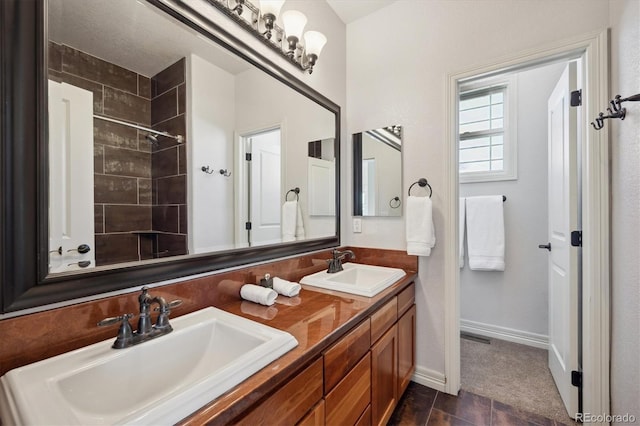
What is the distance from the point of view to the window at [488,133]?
8.27ft

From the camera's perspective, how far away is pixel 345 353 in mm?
1020

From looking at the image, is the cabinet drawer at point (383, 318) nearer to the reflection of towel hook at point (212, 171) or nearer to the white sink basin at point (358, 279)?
the white sink basin at point (358, 279)

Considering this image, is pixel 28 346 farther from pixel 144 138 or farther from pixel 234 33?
pixel 234 33

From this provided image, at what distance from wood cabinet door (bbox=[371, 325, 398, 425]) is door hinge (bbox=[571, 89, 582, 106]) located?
158 cm

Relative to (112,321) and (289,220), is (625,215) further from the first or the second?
(112,321)

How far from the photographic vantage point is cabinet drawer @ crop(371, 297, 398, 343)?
1.26m

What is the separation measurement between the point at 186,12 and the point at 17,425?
1307 millimetres

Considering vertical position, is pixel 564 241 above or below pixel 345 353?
above

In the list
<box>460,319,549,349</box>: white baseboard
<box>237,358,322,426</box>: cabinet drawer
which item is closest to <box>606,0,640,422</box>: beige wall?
<box>460,319,549,349</box>: white baseboard

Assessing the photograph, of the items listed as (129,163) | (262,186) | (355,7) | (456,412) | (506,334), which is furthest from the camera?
(506,334)

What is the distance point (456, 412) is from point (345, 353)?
3.70 feet

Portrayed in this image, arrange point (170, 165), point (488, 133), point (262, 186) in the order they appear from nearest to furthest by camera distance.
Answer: point (170, 165) < point (262, 186) < point (488, 133)

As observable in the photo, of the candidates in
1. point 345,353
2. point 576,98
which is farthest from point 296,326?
point 576,98

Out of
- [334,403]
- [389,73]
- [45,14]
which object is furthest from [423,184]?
[45,14]
